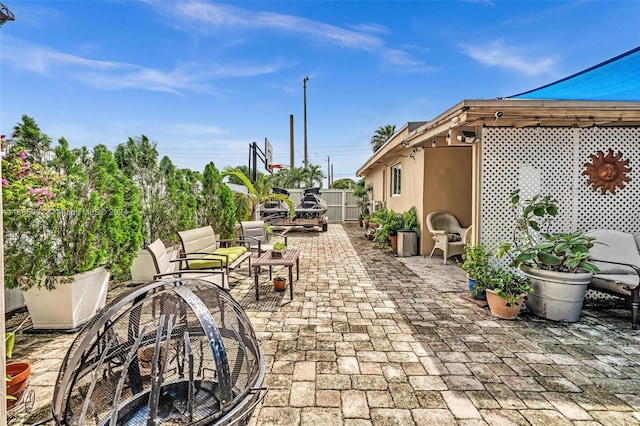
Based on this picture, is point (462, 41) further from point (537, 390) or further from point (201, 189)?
point (537, 390)

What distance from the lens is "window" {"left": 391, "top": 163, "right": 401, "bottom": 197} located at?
33.5 feet

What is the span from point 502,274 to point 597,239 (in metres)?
1.64

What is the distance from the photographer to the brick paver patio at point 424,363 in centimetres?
213

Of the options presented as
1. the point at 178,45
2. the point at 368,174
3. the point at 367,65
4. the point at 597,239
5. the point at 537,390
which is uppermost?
the point at 367,65

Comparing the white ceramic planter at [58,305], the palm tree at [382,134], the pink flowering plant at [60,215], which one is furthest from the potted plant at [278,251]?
the palm tree at [382,134]

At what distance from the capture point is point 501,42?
808 cm

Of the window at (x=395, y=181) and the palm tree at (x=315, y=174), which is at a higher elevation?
the palm tree at (x=315, y=174)

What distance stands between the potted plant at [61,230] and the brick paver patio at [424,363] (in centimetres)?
44

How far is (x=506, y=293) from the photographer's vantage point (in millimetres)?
3779

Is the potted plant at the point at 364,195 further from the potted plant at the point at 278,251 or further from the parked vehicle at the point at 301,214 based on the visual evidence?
the potted plant at the point at 278,251

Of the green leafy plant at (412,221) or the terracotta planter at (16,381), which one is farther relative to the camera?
the green leafy plant at (412,221)

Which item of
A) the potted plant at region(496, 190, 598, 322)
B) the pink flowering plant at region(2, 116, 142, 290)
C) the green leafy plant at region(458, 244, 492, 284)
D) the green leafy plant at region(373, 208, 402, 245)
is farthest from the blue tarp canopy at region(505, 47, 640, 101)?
the pink flowering plant at region(2, 116, 142, 290)

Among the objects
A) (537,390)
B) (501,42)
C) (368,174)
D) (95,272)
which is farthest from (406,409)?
(368,174)

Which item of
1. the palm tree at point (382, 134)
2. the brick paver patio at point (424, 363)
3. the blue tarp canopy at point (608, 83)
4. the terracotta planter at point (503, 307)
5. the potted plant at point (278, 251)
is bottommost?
the brick paver patio at point (424, 363)
